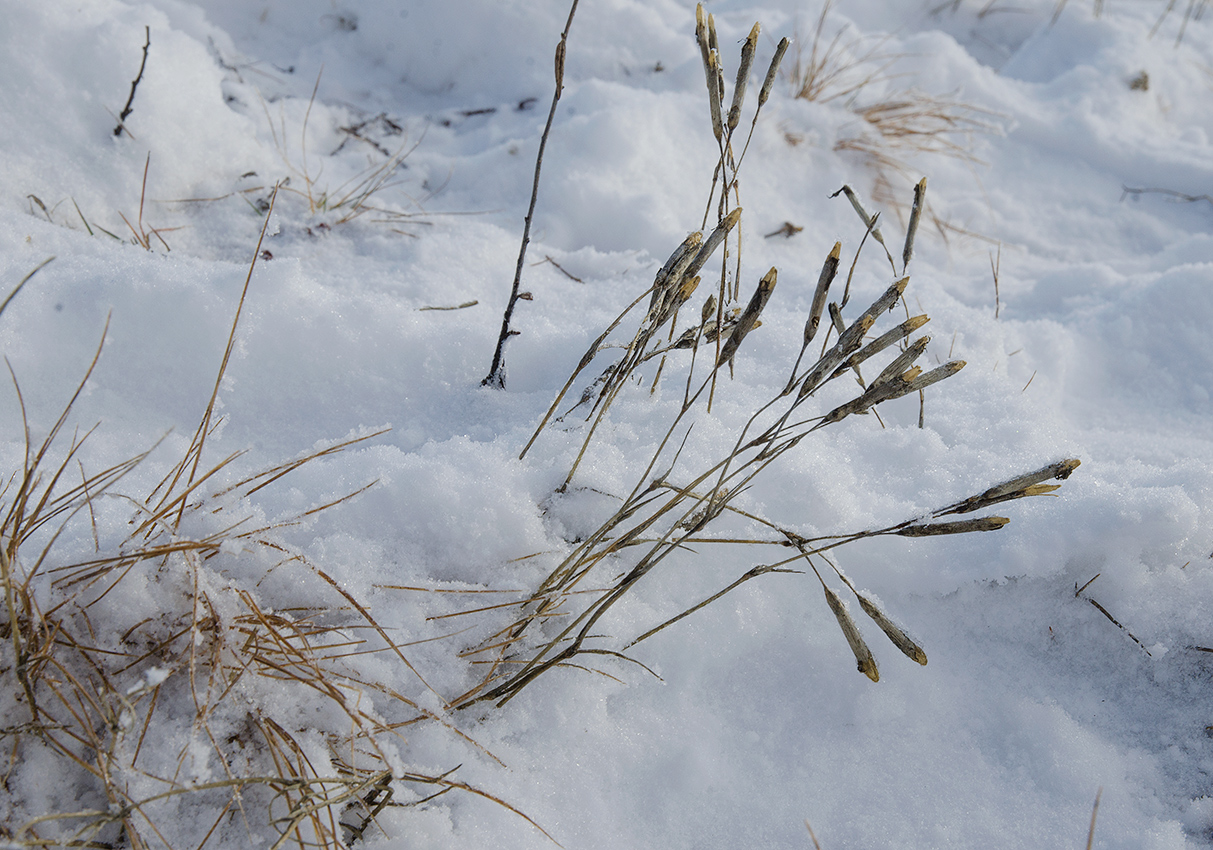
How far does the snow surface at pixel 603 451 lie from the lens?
2.62ft

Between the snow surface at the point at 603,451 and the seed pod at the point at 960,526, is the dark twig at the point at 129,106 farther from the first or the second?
the seed pod at the point at 960,526

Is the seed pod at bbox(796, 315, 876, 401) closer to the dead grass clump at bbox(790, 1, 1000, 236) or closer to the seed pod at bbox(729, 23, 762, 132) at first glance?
the seed pod at bbox(729, 23, 762, 132)

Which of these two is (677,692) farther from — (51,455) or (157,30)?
(157,30)

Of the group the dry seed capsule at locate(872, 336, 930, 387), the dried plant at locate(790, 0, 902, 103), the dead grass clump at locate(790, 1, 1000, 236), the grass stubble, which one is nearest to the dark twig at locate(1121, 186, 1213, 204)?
the dead grass clump at locate(790, 1, 1000, 236)

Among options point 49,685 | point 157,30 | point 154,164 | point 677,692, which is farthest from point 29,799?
point 157,30

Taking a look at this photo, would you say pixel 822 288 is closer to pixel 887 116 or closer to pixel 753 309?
pixel 753 309

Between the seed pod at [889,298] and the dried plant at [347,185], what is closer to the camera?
the seed pod at [889,298]

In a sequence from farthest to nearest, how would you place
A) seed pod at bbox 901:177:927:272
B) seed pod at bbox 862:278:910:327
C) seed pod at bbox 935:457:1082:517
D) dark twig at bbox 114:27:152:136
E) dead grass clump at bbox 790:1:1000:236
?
dead grass clump at bbox 790:1:1000:236, dark twig at bbox 114:27:152:136, seed pod at bbox 901:177:927:272, seed pod at bbox 862:278:910:327, seed pod at bbox 935:457:1082:517

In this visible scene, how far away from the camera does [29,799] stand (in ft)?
2.08

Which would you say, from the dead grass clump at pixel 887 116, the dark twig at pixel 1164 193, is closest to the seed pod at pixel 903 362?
the dead grass clump at pixel 887 116

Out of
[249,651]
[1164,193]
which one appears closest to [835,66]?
[1164,193]

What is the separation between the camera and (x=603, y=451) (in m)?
1.00

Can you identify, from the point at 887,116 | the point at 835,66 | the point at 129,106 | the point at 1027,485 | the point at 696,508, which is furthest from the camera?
the point at 835,66

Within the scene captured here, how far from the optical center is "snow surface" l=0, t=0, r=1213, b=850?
0.80 meters
